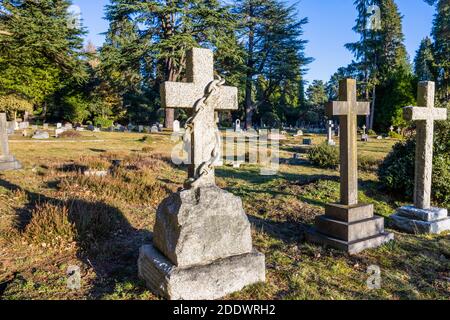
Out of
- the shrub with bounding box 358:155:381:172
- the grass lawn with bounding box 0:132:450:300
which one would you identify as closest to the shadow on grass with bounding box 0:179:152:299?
the grass lawn with bounding box 0:132:450:300

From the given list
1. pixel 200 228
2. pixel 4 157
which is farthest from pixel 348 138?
pixel 4 157

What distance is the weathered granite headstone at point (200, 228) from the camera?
301 cm

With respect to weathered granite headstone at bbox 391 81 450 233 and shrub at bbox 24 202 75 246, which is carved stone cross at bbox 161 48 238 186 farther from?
weathered granite headstone at bbox 391 81 450 233

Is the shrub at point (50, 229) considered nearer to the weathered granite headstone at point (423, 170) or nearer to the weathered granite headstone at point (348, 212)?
the weathered granite headstone at point (348, 212)

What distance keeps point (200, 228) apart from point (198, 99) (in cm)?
147

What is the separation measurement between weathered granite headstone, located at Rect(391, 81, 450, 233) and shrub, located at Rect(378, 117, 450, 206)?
57.3 inches

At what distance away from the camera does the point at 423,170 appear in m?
5.76

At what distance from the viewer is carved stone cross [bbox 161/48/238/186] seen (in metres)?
3.46

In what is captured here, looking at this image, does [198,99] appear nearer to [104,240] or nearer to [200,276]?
[200,276]

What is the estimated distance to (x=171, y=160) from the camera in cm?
1229

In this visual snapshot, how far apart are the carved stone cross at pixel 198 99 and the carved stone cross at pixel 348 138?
2.24 m

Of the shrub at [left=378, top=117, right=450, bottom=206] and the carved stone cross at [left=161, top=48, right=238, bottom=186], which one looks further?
the shrub at [left=378, top=117, right=450, bottom=206]
